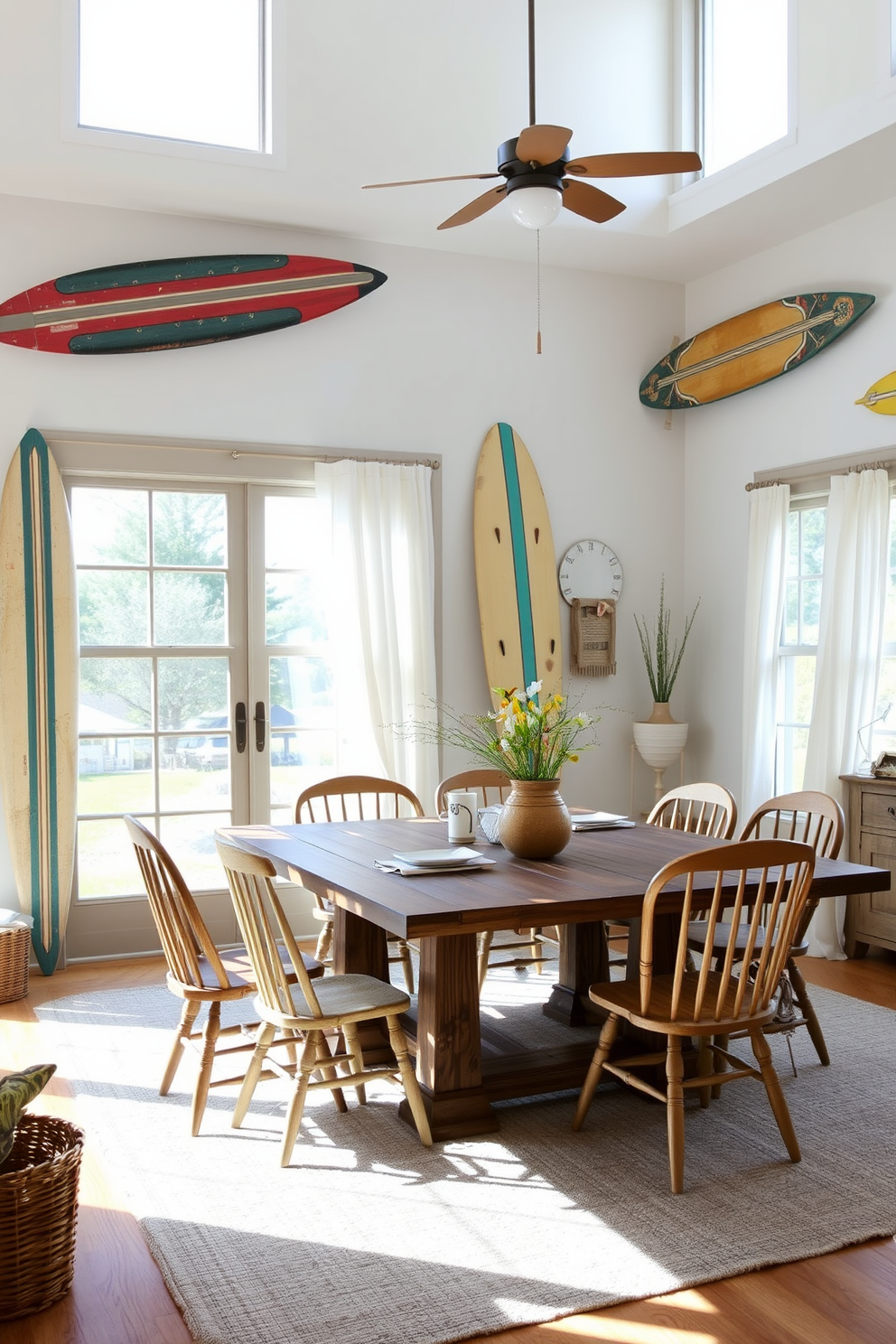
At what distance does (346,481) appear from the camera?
5.44 m

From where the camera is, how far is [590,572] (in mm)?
6117

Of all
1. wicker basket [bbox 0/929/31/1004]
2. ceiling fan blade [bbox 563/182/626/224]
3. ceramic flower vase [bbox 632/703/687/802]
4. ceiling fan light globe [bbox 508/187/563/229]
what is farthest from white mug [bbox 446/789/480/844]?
ceramic flower vase [bbox 632/703/687/802]

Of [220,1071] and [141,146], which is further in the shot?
[141,146]

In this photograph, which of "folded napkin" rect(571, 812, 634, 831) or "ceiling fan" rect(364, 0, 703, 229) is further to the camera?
"folded napkin" rect(571, 812, 634, 831)

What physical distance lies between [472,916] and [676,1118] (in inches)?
27.9

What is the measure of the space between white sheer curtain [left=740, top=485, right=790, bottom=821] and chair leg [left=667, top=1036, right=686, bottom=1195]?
9.64 feet

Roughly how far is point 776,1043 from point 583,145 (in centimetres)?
408

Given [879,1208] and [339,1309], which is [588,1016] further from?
[339,1309]

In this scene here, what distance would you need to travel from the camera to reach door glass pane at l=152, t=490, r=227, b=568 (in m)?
5.28

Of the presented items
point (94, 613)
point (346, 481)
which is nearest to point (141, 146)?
point (346, 481)

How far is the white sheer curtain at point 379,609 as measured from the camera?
17.9 feet

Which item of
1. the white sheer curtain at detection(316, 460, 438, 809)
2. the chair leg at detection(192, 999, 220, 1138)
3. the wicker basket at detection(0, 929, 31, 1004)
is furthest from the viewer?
the white sheer curtain at detection(316, 460, 438, 809)

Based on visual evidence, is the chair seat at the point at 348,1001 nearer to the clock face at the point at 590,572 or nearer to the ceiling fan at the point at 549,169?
the ceiling fan at the point at 549,169

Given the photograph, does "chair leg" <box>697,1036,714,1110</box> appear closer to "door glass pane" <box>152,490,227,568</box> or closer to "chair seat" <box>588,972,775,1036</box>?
"chair seat" <box>588,972,775,1036</box>
